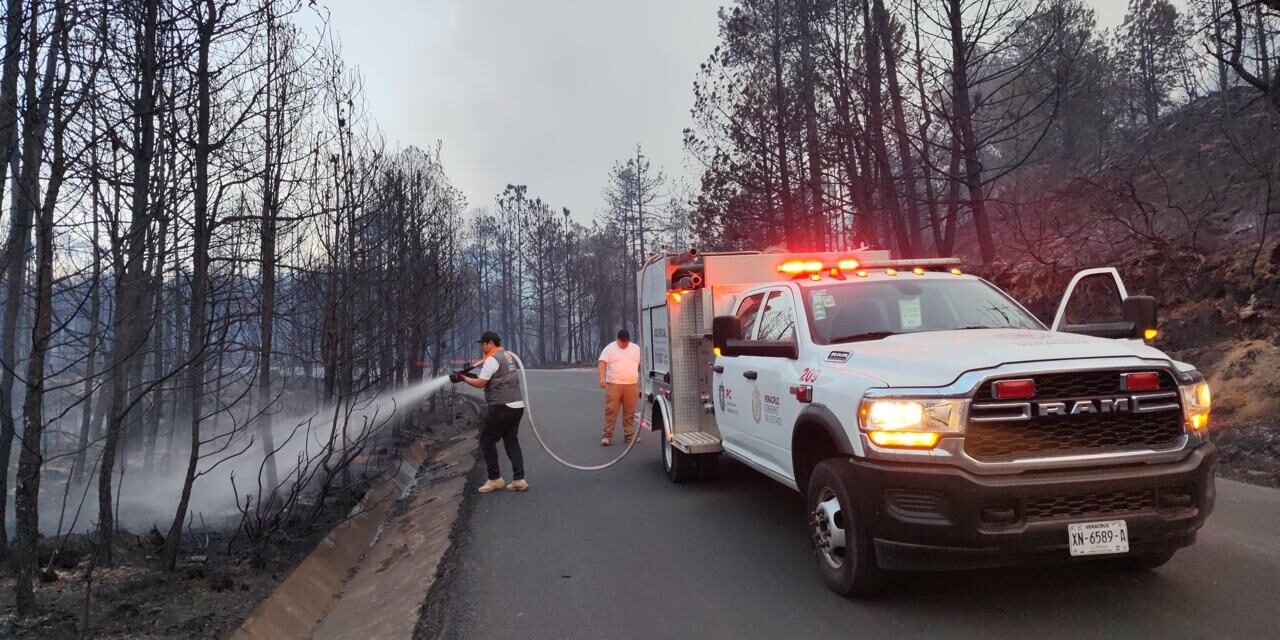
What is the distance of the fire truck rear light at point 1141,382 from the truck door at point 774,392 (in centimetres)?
205

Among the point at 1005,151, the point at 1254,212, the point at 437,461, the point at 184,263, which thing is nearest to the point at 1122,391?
the point at 184,263

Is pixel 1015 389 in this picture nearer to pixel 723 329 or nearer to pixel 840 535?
pixel 840 535

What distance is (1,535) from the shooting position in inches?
262

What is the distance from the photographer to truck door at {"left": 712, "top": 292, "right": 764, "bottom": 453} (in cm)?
706

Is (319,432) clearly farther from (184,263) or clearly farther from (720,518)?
(720,518)

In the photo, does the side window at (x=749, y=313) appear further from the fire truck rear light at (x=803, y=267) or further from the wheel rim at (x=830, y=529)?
the wheel rim at (x=830, y=529)

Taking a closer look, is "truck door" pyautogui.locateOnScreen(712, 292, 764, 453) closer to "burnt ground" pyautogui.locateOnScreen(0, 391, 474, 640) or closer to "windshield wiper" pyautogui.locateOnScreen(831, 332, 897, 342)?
"windshield wiper" pyautogui.locateOnScreen(831, 332, 897, 342)

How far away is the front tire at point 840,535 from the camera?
4.64 m

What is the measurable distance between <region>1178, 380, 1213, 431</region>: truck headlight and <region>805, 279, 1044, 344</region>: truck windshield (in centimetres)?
138

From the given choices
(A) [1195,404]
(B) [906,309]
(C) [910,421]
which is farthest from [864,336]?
(A) [1195,404]

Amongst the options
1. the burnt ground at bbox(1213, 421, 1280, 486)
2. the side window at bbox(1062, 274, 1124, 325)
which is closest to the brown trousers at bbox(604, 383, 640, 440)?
the burnt ground at bbox(1213, 421, 1280, 486)

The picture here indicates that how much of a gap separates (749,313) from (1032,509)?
12.3ft

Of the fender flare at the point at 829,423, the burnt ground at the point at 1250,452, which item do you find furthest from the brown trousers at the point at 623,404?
the burnt ground at the point at 1250,452

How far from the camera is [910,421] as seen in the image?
14.4 ft
